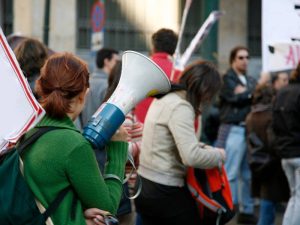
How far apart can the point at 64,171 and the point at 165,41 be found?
364 centimetres

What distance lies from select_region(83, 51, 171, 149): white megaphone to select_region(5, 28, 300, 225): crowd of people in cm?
9

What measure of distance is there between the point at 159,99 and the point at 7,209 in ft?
7.39

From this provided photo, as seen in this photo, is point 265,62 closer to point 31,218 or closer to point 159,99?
point 159,99

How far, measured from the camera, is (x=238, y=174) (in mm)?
9609

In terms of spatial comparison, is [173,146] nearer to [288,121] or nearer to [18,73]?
[288,121]

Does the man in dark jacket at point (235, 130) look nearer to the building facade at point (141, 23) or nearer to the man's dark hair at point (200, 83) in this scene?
the man's dark hair at point (200, 83)

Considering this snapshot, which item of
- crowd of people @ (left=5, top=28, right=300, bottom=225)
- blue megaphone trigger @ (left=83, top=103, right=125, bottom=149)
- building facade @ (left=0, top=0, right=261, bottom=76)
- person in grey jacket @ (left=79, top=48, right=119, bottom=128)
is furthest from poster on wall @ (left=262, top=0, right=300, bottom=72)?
building facade @ (left=0, top=0, right=261, bottom=76)

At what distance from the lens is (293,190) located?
6688mm

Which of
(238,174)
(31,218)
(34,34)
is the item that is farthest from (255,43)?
(31,218)

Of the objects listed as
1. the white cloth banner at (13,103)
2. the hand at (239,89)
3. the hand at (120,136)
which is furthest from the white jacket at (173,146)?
the hand at (239,89)

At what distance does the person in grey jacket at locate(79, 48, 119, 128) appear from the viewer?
21.3 feet

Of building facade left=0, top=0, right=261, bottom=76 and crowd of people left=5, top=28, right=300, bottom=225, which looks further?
building facade left=0, top=0, right=261, bottom=76

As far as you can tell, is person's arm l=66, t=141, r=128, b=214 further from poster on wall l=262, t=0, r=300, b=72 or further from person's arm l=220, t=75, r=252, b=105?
person's arm l=220, t=75, r=252, b=105

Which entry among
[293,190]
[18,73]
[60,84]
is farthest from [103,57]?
[18,73]
